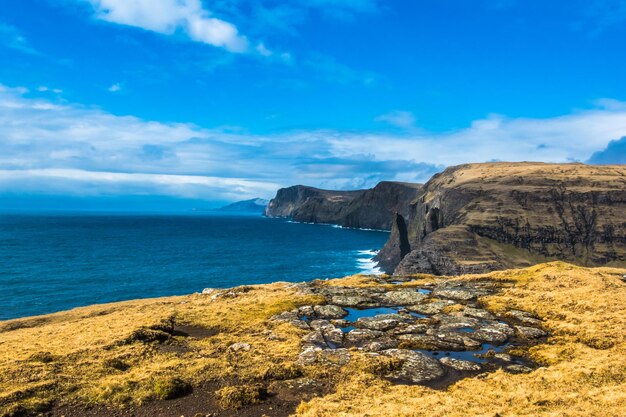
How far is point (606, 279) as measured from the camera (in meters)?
32.7

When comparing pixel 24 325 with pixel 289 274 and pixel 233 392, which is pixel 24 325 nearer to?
pixel 233 392

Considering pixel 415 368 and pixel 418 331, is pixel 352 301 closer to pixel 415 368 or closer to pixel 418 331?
pixel 418 331

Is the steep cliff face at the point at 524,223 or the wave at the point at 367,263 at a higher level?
the steep cliff face at the point at 524,223

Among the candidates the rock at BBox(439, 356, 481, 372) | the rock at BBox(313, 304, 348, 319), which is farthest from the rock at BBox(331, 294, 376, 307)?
the rock at BBox(439, 356, 481, 372)

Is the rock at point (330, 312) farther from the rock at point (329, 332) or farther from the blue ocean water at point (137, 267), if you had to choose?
the blue ocean water at point (137, 267)

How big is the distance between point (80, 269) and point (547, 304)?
13057 cm

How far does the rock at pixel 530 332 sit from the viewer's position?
75.2 ft

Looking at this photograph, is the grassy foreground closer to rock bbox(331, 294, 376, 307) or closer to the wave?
rock bbox(331, 294, 376, 307)

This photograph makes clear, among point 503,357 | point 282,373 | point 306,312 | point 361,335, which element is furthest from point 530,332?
point 282,373

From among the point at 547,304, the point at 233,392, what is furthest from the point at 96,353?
the point at 547,304

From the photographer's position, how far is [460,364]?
1894 cm

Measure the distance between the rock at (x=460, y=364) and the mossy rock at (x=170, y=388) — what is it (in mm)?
12869

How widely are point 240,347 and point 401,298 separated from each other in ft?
53.0

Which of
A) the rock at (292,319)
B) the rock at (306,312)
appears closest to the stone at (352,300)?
the rock at (306,312)
